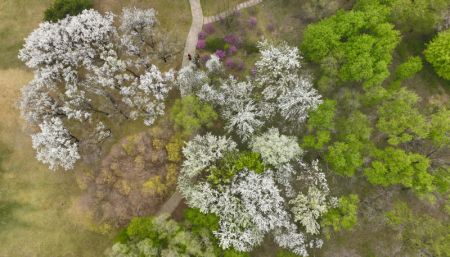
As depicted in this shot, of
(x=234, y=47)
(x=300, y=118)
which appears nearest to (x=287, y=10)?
(x=234, y=47)

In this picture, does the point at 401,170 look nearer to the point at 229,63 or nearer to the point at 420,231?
the point at 420,231

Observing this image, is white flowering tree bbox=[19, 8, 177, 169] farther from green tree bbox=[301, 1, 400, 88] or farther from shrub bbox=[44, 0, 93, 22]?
green tree bbox=[301, 1, 400, 88]

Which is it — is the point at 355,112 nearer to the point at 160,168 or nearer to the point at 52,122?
the point at 160,168

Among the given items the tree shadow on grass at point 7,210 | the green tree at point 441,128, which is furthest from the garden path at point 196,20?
the tree shadow on grass at point 7,210

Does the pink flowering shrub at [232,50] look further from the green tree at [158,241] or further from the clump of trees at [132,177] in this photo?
the green tree at [158,241]

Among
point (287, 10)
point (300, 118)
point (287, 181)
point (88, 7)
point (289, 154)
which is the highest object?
point (88, 7)

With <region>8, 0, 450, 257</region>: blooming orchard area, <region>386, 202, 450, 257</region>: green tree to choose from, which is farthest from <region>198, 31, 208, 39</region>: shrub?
<region>386, 202, 450, 257</region>: green tree

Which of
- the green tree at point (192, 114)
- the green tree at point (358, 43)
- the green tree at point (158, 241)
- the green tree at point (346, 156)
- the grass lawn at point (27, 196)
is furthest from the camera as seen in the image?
the grass lawn at point (27, 196)
